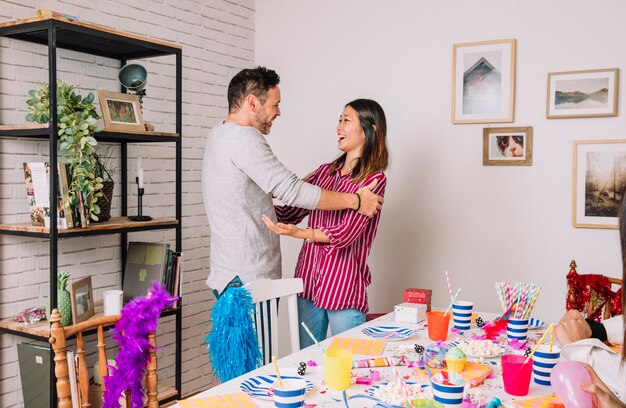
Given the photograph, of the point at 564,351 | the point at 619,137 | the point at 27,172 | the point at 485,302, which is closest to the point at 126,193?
the point at 27,172

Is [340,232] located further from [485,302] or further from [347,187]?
[485,302]

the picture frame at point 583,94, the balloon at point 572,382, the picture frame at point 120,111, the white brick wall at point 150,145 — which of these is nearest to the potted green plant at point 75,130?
the picture frame at point 120,111

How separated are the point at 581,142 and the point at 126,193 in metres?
2.39

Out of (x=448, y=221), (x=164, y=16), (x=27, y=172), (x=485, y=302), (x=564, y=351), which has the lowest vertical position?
(x=485, y=302)

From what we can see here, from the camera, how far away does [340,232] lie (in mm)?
2568

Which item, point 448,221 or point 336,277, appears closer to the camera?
point 336,277

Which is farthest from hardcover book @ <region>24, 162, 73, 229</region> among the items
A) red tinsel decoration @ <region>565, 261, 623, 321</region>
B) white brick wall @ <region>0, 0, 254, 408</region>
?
red tinsel decoration @ <region>565, 261, 623, 321</region>

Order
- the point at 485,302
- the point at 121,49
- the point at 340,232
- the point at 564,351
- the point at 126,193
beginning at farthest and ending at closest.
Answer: the point at 485,302
the point at 126,193
the point at 121,49
the point at 340,232
the point at 564,351

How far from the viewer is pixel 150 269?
2.99 m

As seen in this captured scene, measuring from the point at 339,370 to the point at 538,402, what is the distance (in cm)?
49

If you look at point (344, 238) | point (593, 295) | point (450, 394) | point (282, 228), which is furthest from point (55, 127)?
point (593, 295)

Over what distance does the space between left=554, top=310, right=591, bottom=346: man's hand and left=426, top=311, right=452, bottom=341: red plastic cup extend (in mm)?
343

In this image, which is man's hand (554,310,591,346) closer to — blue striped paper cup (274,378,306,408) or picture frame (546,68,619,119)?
blue striped paper cup (274,378,306,408)

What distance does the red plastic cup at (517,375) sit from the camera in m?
1.54
